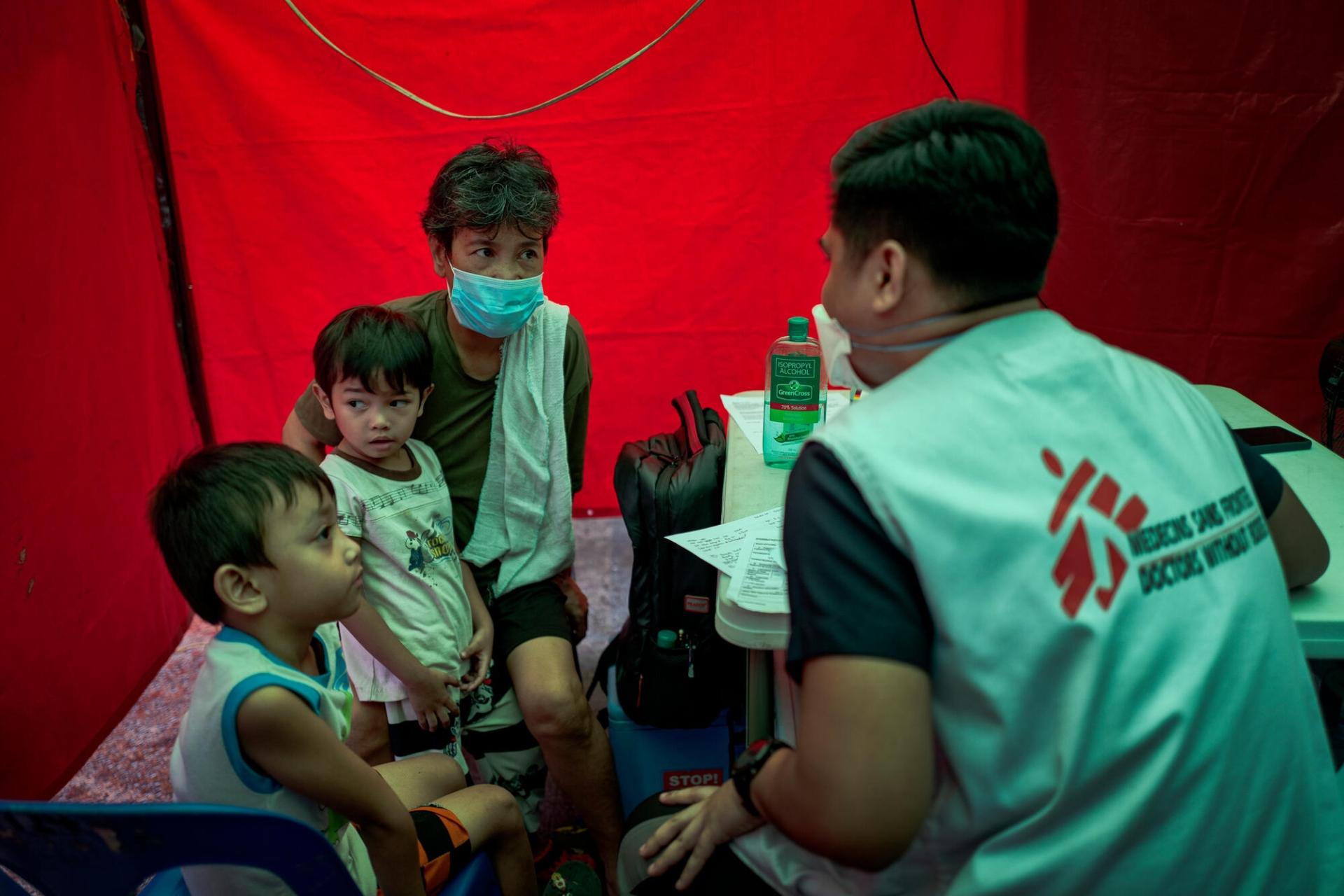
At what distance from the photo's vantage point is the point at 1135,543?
89 cm

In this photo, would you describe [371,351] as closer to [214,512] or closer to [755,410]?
[214,512]

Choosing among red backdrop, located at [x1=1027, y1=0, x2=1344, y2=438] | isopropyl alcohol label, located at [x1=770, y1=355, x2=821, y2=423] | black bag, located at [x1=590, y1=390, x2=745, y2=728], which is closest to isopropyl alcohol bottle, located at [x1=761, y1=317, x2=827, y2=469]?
isopropyl alcohol label, located at [x1=770, y1=355, x2=821, y2=423]

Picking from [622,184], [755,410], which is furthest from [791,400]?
[622,184]

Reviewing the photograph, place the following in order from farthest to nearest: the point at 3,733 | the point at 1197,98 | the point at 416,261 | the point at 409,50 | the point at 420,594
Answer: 1. the point at 416,261
2. the point at 409,50
3. the point at 1197,98
4. the point at 3,733
5. the point at 420,594

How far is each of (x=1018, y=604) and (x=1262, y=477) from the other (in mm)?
508

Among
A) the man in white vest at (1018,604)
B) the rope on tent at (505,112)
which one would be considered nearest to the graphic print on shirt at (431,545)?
the man in white vest at (1018,604)

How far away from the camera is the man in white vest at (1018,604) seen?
0.88m

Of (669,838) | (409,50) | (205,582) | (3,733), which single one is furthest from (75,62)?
(669,838)

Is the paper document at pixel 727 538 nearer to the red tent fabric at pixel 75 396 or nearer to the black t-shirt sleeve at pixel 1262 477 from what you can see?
the black t-shirt sleeve at pixel 1262 477

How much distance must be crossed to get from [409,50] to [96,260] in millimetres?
1100

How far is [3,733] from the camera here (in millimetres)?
2107

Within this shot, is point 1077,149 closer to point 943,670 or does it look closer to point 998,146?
point 998,146

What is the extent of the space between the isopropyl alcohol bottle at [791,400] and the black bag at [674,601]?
146 millimetres

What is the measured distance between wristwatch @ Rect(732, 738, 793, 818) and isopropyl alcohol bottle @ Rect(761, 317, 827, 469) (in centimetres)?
85
